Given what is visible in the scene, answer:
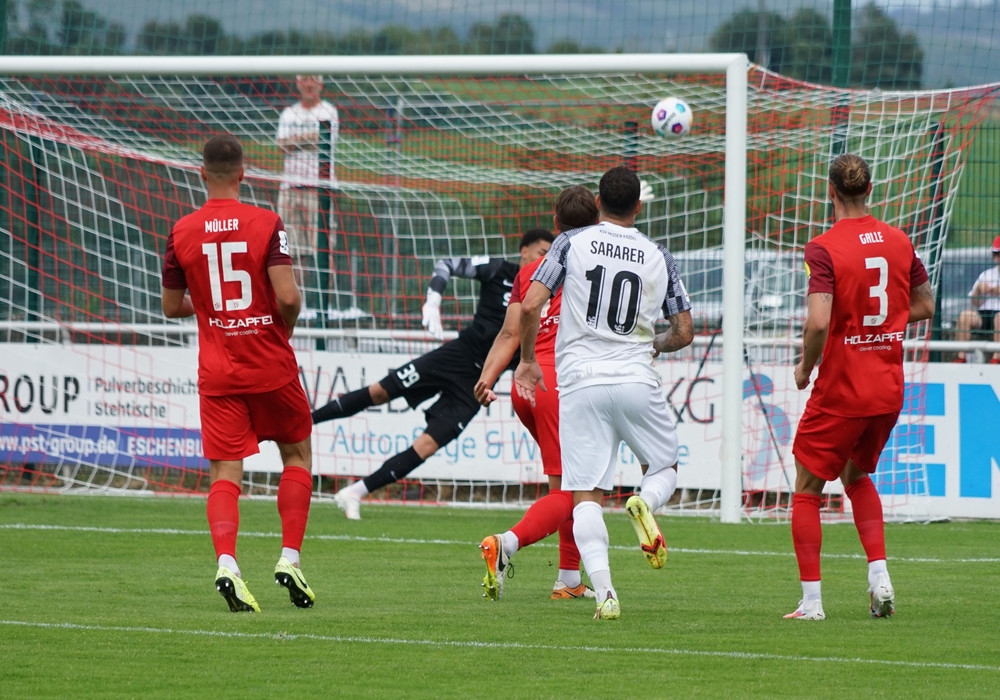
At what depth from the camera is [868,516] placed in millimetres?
6688

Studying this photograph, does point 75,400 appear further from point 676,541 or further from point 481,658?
point 481,658

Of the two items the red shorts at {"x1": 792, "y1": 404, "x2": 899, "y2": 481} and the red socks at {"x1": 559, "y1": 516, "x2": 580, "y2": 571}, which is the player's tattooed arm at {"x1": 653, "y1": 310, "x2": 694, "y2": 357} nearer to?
the red shorts at {"x1": 792, "y1": 404, "x2": 899, "y2": 481}

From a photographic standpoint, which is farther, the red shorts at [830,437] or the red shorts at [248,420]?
the red shorts at [248,420]

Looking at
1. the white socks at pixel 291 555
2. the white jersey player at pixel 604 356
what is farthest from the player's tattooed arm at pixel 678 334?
the white socks at pixel 291 555

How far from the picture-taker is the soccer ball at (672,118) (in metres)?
11.1

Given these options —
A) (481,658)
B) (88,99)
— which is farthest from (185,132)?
(481,658)

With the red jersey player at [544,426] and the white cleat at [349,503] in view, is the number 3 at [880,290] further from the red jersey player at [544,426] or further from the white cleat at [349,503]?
the white cleat at [349,503]

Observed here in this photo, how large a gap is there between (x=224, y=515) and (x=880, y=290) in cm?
308

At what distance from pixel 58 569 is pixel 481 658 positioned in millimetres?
3590

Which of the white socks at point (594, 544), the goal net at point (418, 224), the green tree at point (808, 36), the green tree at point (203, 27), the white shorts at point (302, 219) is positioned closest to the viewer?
the white socks at point (594, 544)

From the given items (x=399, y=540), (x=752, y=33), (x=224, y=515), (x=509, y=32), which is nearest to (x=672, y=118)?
(x=399, y=540)

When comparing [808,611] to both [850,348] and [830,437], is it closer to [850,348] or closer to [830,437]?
[830,437]

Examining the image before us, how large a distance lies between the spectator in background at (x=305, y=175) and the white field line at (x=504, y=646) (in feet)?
24.1

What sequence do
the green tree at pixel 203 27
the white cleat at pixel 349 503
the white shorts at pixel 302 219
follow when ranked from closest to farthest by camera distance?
the white cleat at pixel 349 503
the white shorts at pixel 302 219
the green tree at pixel 203 27
